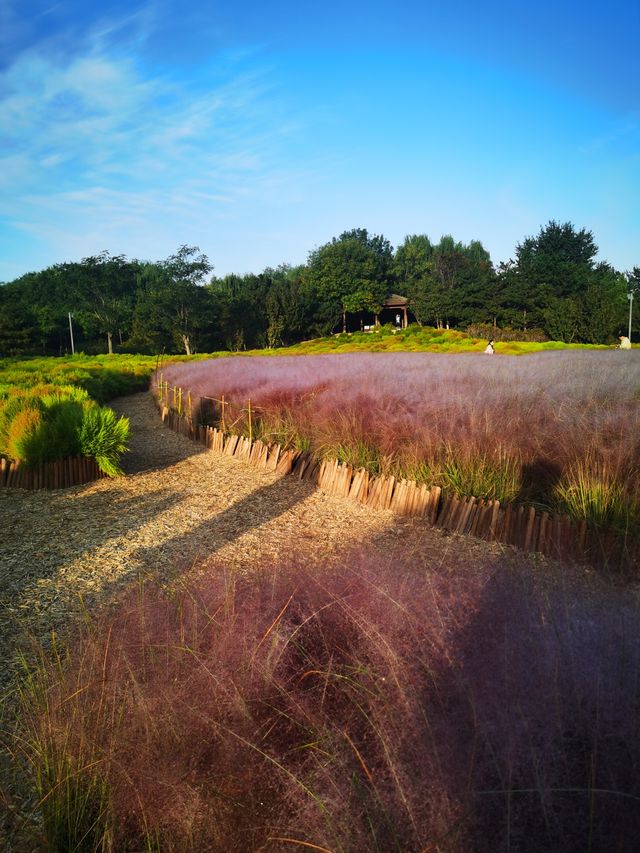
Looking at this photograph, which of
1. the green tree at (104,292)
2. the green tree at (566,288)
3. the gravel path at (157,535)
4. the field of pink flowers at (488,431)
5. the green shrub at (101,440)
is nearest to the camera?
the gravel path at (157,535)

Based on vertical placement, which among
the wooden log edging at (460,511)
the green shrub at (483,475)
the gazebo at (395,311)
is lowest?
the wooden log edging at (460,511)

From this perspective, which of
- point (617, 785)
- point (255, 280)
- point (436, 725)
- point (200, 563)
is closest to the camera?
point (617, 785)

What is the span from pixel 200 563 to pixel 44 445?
3.75m

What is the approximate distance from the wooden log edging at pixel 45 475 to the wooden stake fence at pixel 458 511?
2.35 meters

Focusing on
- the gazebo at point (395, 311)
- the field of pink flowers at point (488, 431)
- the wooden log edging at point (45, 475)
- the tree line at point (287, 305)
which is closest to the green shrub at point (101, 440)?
the wooden log edging at point (45, 475)

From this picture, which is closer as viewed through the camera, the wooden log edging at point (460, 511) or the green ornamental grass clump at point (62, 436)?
the wooden log edging at point (460, 511)

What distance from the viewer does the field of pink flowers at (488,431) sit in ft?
13.9

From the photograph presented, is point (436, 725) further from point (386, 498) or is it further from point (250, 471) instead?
point (250, 471)

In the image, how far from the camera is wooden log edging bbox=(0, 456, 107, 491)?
6.66m

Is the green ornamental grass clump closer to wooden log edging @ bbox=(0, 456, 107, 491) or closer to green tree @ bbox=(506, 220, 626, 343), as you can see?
wooden log edging @ bbox=(0, 456, 107, 491)

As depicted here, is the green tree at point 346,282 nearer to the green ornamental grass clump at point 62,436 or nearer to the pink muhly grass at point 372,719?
the green ornamental grass clump at point 62,436

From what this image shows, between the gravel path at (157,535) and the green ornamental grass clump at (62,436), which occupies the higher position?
the green ornamental grass clump at (62,436)

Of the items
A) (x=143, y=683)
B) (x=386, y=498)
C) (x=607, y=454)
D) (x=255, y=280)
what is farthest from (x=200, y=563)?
(x=255, y=280)

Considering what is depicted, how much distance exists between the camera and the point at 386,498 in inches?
206
